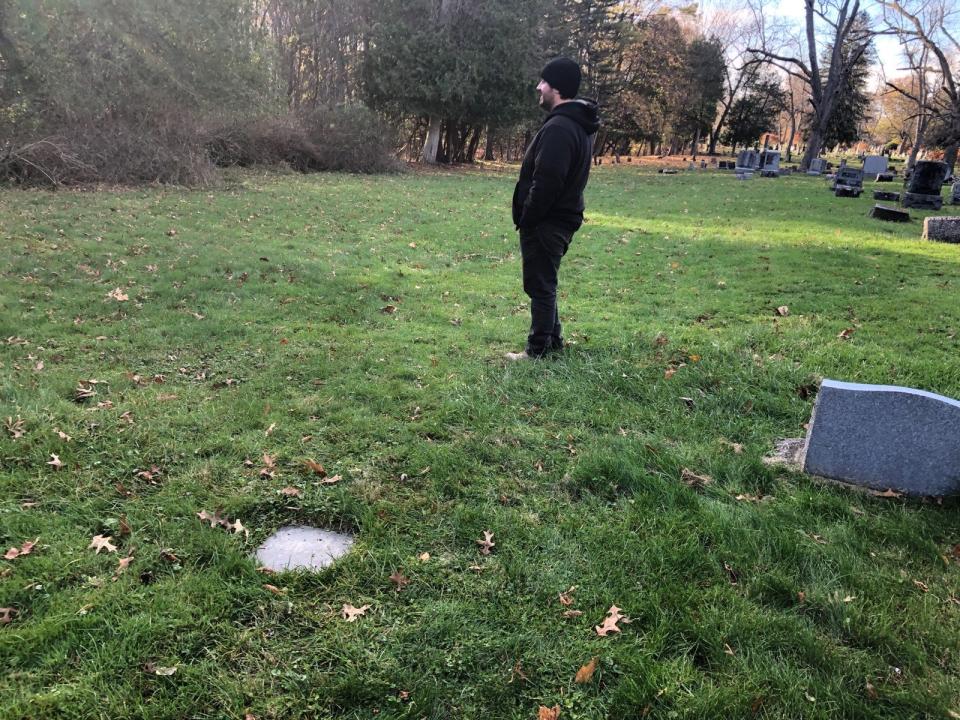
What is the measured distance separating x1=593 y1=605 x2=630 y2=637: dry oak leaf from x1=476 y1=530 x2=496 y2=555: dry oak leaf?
0.71 m

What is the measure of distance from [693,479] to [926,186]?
1866cm

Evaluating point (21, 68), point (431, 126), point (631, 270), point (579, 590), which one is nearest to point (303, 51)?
point (431, 126)

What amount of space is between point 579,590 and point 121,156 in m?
16.8

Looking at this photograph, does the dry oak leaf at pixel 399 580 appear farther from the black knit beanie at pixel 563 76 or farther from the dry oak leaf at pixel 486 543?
the black knit beanie at pixel 563 76

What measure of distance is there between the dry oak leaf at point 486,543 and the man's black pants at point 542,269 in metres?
2.70

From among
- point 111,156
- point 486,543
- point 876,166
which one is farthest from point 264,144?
point 876,166

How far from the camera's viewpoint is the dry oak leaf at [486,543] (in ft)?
10.7

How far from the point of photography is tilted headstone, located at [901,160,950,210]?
17.3 meters

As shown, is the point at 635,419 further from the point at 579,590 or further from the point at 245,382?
the point at 245,382

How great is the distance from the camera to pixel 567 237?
17.7 feet

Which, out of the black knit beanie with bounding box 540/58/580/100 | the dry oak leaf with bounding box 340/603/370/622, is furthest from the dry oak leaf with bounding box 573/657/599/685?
the black knit beanie with bounding box 540/58/580/100

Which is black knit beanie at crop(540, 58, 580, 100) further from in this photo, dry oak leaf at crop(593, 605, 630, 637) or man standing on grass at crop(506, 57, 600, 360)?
dry oak leaf at crop(593, 605, 630, 637)

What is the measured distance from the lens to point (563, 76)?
4.91 m

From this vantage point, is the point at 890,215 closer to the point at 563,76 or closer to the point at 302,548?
the point at 563,76
